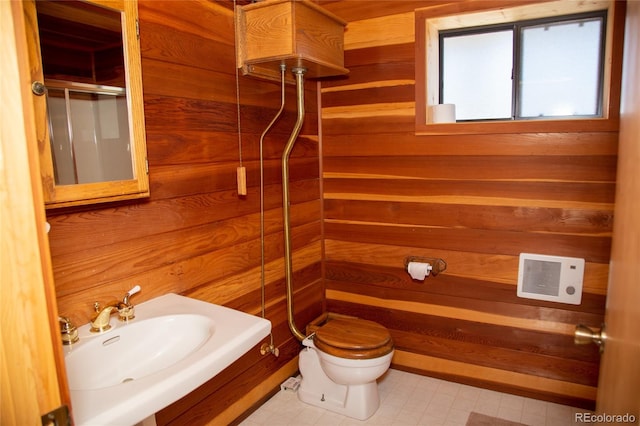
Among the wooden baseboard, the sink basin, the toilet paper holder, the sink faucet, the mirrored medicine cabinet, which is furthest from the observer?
the toilet paper holder

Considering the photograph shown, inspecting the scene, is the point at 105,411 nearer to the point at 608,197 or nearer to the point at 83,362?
the point at 83,362

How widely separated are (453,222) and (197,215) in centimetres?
139

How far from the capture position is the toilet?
2.16 meters

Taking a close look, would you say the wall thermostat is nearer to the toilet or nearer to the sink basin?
the toilet

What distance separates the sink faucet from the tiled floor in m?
1.05

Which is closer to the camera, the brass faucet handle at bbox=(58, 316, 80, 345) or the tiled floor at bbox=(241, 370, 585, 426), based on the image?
the brass faucet handle at bbox=(58, 316, 80, 345)

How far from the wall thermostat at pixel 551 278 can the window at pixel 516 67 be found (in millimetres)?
651

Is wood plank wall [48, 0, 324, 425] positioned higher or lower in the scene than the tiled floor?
higher

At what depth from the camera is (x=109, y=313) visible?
1.43 m

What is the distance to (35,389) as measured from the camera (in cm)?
69

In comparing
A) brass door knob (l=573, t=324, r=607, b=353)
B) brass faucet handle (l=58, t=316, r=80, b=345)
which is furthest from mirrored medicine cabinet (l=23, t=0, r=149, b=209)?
brass door knob (l=573, t=324, r=607, b=353)

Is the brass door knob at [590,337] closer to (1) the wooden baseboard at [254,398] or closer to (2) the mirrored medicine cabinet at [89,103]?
(2) the mirrored medicine cabinet at [89,103]

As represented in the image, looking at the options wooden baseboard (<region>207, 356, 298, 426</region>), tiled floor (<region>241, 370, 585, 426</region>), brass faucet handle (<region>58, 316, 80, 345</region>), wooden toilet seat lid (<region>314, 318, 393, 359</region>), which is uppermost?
brass faucet handle (<region>58, 316, 80, 345</region>)

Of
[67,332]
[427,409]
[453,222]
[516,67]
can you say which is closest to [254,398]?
[427,409]
